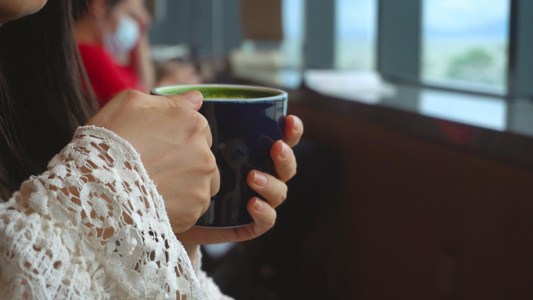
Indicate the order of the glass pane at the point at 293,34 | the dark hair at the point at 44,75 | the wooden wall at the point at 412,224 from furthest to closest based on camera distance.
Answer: the glass pane at the point at 293,34
the wooden wall at the point at 412,224
the dark hair at the point at 44,75

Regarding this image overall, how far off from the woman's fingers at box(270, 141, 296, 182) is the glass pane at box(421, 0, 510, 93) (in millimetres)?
1120

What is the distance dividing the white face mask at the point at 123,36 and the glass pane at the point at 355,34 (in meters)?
1.03

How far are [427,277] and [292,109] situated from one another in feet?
3.31

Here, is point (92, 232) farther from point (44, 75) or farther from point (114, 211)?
point (44, 75)

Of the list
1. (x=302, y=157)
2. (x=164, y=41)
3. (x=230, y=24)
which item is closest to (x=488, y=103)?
(x=302, y=157)

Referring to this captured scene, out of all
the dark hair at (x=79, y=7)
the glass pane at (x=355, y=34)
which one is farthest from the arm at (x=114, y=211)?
the glass pane at (x=355, y=34)

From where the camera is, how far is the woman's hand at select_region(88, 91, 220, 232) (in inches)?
16.9

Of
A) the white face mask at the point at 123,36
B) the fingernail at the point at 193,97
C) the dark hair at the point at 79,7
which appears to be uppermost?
the dark hair at the point at 79,7

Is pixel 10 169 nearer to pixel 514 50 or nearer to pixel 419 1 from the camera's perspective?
pixel 514 50

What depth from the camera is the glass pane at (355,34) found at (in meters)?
2.47

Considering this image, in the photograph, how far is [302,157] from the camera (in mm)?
1549

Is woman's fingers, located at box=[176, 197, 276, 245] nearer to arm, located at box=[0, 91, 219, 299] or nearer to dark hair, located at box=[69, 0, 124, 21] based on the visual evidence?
arm, located at box=[0, 91, 219, 299]

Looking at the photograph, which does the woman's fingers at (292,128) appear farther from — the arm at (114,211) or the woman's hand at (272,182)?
the arm at (114,211)

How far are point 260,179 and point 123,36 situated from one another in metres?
2.22
